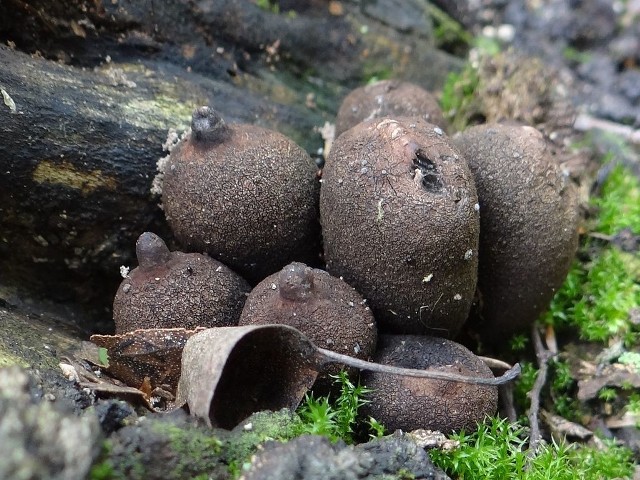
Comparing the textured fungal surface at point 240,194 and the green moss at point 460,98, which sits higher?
the green moss at point 460,98

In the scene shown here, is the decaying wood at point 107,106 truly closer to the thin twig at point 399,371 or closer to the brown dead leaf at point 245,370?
the brown dead leaf at point 245,370

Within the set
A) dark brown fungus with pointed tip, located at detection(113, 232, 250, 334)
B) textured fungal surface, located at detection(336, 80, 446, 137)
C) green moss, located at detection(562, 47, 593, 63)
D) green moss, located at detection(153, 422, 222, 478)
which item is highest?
green moss, located at detection(562, 47, 593, 63)

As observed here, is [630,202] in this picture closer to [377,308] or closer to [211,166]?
[377,308]

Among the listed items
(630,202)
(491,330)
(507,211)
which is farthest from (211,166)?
(630,202)

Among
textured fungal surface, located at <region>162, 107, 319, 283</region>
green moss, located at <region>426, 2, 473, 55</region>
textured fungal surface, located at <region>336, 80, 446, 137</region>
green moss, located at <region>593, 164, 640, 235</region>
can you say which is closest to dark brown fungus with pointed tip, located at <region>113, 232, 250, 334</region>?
textured fungal surface, located at <region>162, 107, 319, 283</region>

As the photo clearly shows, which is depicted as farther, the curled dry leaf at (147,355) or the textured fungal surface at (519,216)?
the textured fungal surface at (519,216)

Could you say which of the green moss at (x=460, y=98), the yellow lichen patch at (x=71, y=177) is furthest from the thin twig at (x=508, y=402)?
the yellow lichen patch at (x=71, y=177)

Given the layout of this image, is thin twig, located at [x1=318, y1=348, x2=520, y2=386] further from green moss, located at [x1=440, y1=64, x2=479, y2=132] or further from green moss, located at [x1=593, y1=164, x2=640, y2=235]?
green moss, located at [x1=440, y1=64, x2=479, y2=132]
